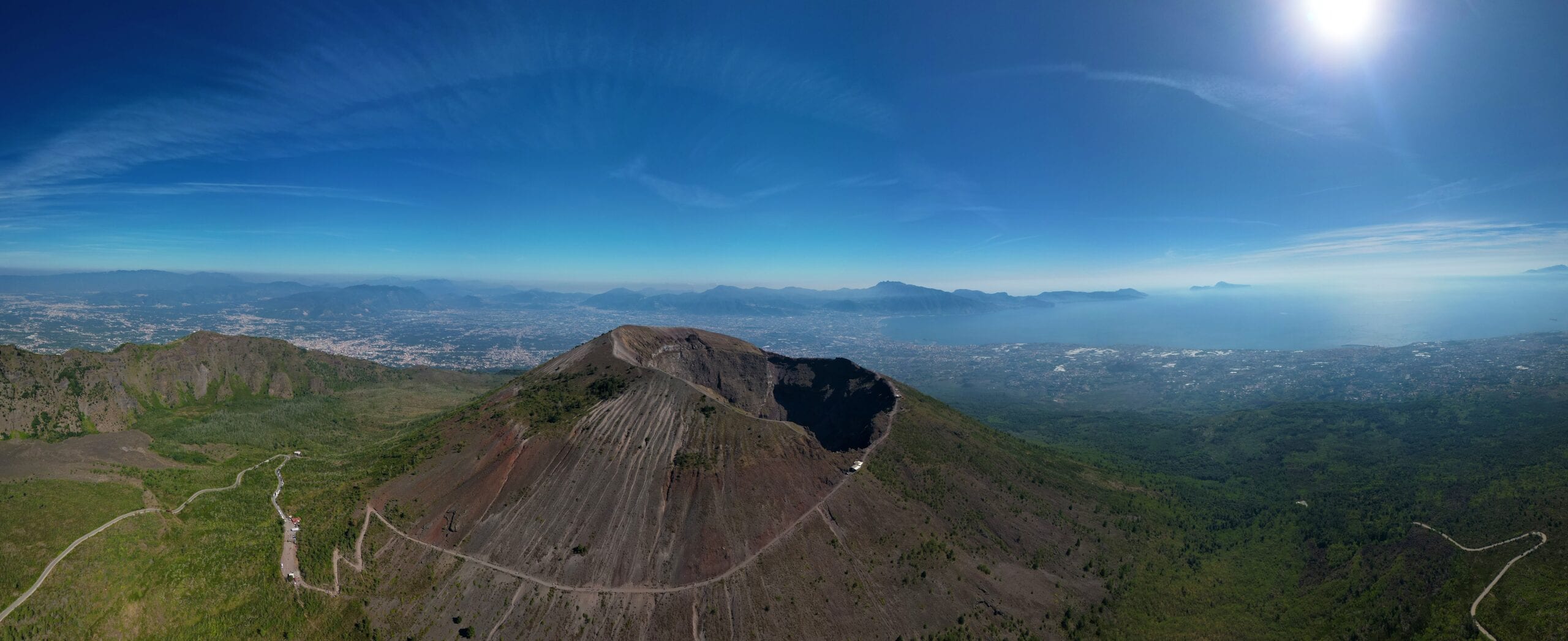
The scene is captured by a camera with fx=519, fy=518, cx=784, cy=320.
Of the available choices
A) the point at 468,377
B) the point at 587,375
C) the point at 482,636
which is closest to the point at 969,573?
the point at 482,636

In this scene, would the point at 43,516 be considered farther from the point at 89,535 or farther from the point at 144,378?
the point at 144,378

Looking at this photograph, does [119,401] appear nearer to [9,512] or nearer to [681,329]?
[9,512]

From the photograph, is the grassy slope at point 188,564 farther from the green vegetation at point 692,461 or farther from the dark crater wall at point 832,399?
the dark crater wall at point 832,399

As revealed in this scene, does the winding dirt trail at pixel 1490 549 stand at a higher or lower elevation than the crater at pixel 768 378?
lower

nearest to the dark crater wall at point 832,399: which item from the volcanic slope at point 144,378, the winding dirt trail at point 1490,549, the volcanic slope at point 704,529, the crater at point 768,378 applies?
the crater at point 768,378

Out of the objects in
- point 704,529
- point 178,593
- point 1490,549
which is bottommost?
point 178,593

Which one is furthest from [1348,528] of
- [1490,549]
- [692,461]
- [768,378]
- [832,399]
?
[692,461]

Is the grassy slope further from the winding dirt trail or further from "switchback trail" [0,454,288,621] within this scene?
the winding dirt trail
